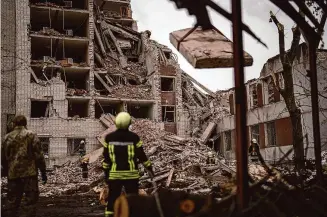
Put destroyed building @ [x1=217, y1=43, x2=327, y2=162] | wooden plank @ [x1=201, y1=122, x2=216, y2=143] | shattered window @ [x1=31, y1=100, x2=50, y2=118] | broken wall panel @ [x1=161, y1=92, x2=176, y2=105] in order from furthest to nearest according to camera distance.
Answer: wooden plank @ [x1=201, y1=122, x2=216, y2=143] < broken wall panel @ [x1=161, y1=92, x2=176, y2=105] < shattered window @ [x1=31, y1=100, x2=50, y2=118] < destroyed building @ [x1=217, y1=43, x2=327, y2=162]

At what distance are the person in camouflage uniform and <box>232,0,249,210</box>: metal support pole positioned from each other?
4.14 meters

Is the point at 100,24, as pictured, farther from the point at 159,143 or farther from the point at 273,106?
the point at 273,106

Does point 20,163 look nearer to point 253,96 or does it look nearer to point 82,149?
point 82,149

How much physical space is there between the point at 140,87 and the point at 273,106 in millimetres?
11365

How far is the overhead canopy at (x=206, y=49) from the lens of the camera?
4.60 m

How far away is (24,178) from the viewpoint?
21.7 feet

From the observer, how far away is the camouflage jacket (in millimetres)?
6574

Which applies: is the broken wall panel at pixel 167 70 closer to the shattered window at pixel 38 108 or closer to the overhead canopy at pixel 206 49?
the shattered window at pixel 38 108

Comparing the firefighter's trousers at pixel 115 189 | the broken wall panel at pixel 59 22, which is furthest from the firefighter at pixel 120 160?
the broken wall panel at pixel 59 22

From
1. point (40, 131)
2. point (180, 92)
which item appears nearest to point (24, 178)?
point (40, 131)

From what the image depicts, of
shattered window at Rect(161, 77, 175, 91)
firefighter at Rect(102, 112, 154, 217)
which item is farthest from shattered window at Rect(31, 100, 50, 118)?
firefighter at Rect(102, 112, 154, 217)

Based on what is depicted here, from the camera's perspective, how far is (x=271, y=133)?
2706cm

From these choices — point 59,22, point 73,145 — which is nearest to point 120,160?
point 73,145

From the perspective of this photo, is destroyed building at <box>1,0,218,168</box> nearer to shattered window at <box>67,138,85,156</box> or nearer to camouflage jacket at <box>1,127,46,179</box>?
shattered window at <box>67,138,85,156</box>
